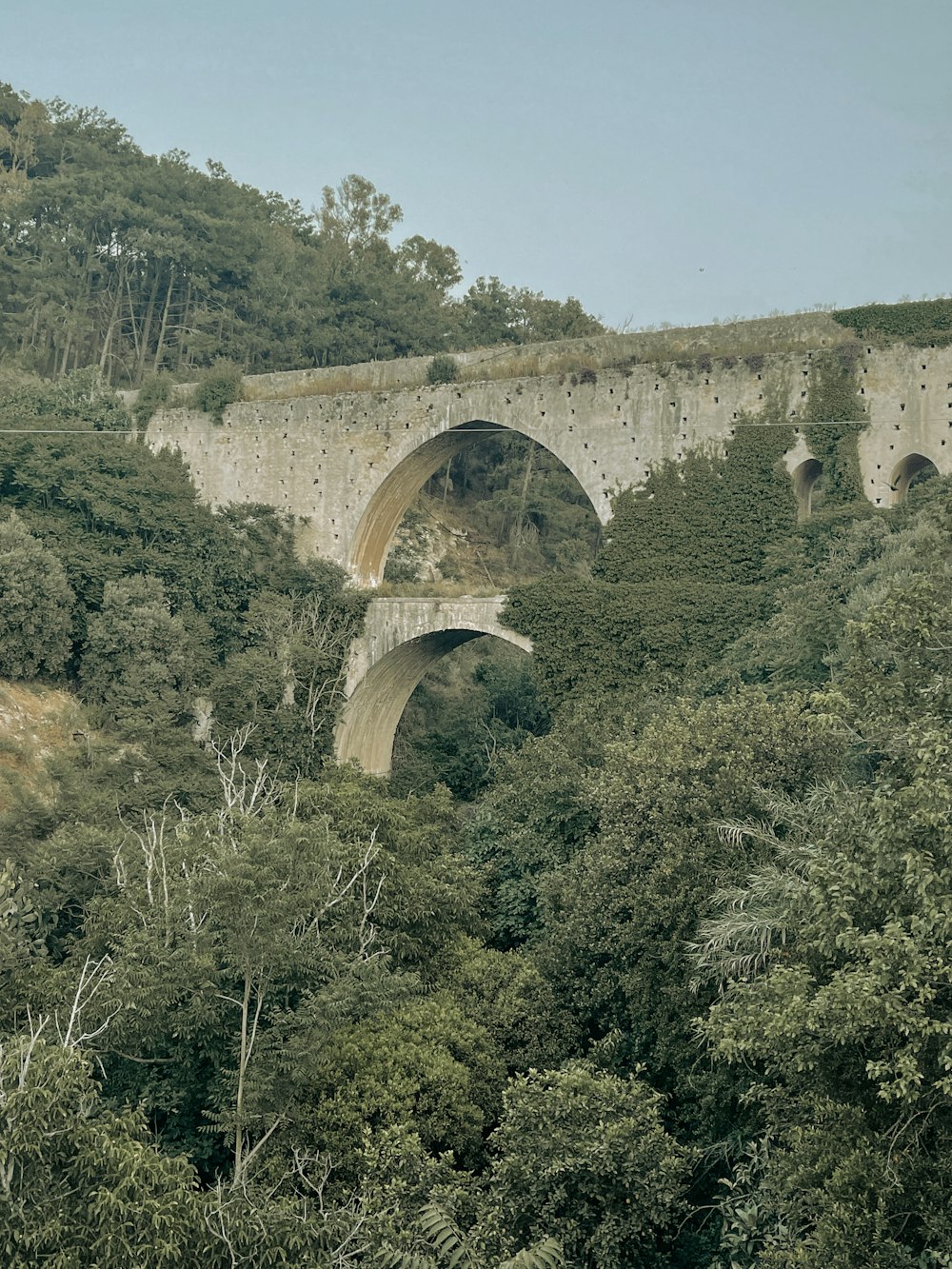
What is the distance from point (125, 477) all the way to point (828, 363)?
1253 centimetres

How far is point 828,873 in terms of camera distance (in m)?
9.65

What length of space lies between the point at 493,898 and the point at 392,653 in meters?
6.59

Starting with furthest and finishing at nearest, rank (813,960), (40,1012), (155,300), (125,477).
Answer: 1. (155,300)
2. (125,477)
3. (40,1012)
4. (813,960)

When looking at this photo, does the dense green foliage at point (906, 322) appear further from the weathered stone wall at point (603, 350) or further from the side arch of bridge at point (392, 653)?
the side arch of bridge at point (392, 653)

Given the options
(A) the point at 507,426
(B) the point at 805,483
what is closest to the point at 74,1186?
(B) the point at 805,483

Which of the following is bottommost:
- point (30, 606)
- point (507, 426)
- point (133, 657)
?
point (133, 657)

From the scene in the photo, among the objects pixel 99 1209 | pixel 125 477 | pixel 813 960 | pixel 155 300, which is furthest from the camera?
pixel 155 300

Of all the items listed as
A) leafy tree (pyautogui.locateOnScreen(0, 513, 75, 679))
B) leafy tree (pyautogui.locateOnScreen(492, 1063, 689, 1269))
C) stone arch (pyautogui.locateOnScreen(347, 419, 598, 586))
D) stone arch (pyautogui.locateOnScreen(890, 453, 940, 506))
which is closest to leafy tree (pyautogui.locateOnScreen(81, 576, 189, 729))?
leafy tree (pyautogui.locateOnScreen(0, 513, 75, 679))

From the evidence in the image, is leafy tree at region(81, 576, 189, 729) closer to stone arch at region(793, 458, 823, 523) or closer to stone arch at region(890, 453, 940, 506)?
stone arch at region(793, 458, 823, 523)

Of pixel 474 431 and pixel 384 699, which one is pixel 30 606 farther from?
pixel 474 431

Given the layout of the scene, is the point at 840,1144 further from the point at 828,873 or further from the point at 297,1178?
the point at 297,1178

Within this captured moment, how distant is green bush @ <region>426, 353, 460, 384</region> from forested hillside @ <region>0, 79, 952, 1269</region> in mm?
3878

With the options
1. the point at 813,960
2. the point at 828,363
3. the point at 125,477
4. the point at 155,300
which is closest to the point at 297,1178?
the point at 813,960

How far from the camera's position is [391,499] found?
2612 cm
